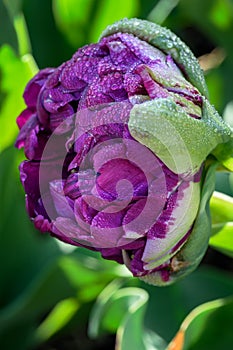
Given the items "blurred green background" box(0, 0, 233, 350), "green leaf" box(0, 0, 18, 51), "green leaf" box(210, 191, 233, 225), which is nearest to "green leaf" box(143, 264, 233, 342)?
"blurred green background" box(0, 0, 233, 350)

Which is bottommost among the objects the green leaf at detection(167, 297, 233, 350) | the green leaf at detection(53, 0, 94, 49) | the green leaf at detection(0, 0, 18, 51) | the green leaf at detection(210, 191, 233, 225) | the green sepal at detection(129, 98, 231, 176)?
the green leaf at detection(167, 297, 233, 350)

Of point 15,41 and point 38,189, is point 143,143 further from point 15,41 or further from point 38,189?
point 15,41

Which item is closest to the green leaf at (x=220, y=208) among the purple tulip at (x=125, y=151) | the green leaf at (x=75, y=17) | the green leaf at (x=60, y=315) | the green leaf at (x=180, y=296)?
the purple tulip at (x=125, y=151)

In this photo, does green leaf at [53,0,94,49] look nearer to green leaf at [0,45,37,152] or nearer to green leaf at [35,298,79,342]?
green leaf at [0,45,37,152]

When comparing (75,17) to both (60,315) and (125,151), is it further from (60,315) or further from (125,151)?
(125,151)

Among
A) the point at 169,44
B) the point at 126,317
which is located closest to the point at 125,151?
the point at 169,44
